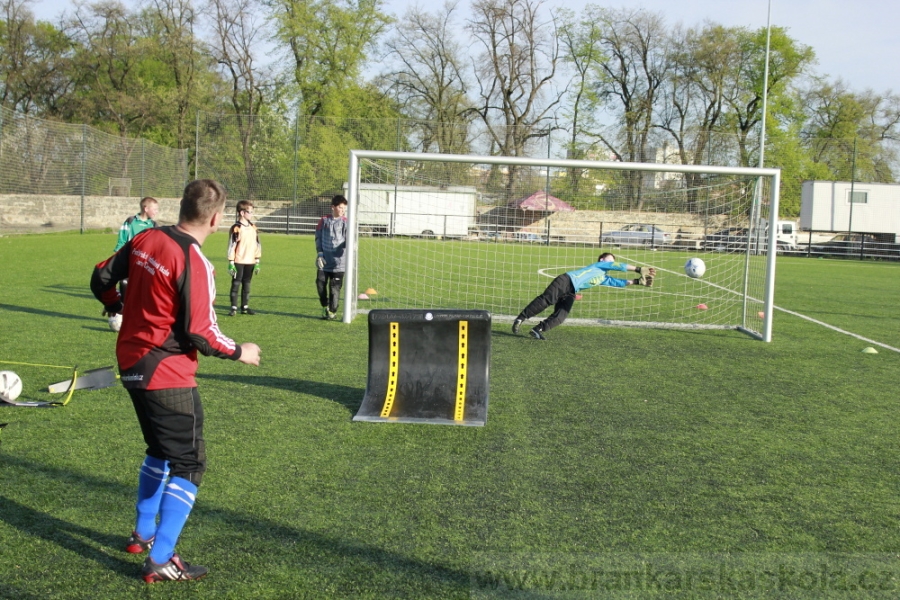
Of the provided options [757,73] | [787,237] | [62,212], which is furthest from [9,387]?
[757,73]

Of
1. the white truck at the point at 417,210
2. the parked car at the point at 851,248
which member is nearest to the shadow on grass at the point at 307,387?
the white truck at the point at 417,210

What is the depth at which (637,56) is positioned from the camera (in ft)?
176

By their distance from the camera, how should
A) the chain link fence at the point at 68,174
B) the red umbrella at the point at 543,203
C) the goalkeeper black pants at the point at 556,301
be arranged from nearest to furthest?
1. the goalkeeper black pants at the point at 556,301
2. the red umbrella at the point at 543,203
3. the chain link fence at the point at 68,174

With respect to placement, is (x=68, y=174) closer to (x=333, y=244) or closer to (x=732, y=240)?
(x=333, y=244)

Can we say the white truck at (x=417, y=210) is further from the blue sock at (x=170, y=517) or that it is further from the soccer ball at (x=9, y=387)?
the blue sock at (x=170, y=517)

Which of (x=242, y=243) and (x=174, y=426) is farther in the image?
(x=242, y=243)

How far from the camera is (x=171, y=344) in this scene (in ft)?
11.2

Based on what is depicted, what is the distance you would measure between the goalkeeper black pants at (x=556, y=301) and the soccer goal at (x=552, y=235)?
150 centimetres

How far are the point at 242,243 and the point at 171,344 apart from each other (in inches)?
317

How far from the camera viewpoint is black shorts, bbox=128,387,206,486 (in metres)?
3.42

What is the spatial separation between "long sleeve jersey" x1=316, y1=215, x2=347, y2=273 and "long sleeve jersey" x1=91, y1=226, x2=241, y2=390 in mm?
8019

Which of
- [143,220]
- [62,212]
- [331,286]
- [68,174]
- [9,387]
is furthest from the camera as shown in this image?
[62,212]

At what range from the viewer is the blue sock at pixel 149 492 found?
11.8ft

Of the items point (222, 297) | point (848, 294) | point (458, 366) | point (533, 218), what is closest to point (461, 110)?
point (533, 218)
